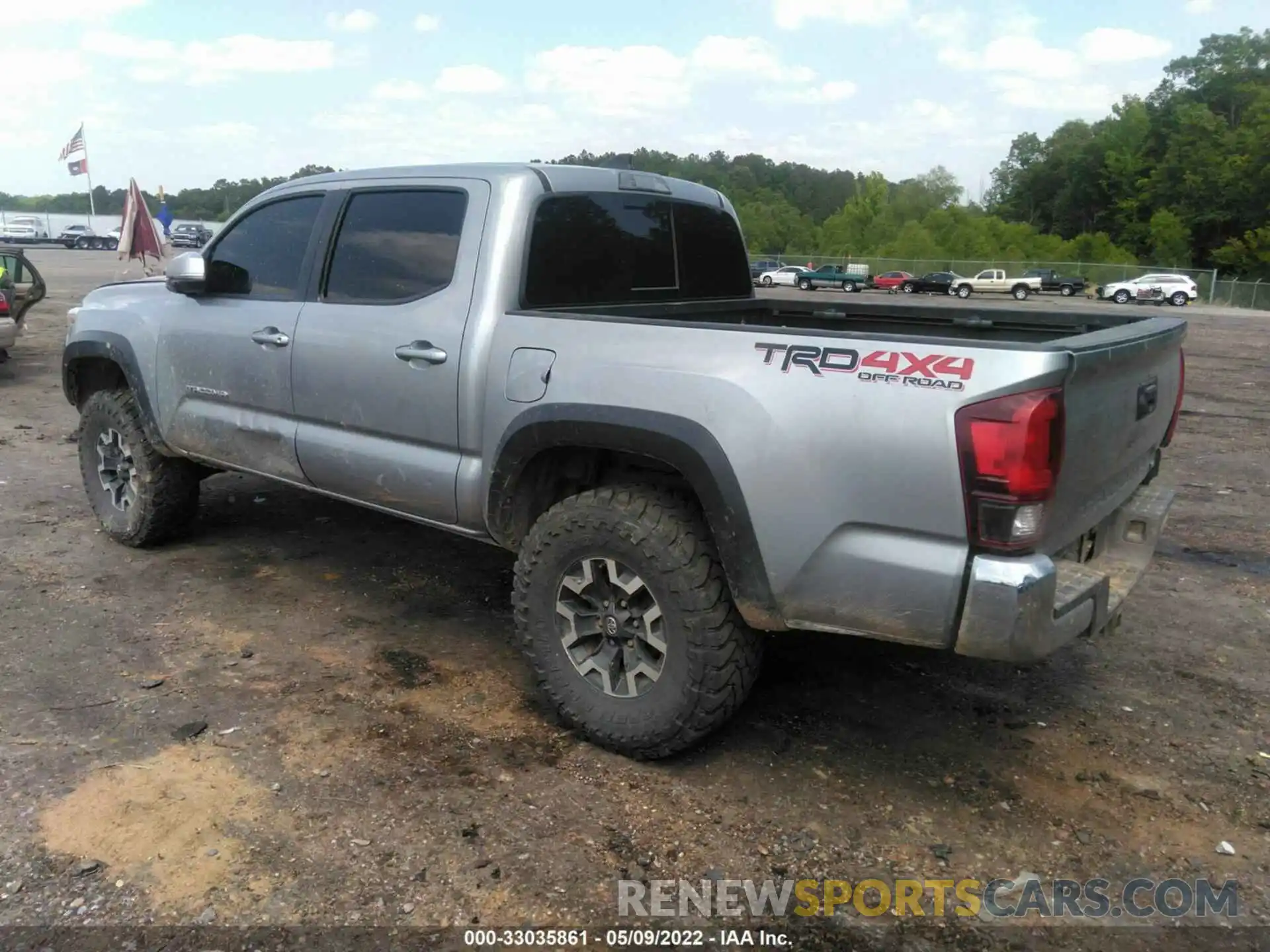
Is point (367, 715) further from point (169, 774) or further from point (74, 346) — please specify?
point (74, 346)

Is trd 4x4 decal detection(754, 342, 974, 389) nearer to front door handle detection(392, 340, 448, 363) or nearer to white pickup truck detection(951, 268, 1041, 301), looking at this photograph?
front door handle detection(392, 340, 448, 363)

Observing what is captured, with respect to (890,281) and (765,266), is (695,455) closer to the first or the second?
(890,281)

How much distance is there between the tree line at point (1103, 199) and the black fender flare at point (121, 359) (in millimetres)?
35766

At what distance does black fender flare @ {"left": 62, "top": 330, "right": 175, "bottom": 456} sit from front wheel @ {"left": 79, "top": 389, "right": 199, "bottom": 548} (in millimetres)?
103

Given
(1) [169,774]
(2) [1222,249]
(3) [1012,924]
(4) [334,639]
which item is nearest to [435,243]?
(4) [334,639]

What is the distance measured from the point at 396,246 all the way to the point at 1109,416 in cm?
271

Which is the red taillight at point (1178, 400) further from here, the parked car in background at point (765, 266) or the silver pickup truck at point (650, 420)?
the parked car in background at point (765, 266)

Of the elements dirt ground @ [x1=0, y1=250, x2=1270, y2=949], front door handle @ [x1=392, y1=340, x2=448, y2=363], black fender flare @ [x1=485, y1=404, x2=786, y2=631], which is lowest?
dirt ground @ [x1=0, y1=250, x2=1270, y2=949]

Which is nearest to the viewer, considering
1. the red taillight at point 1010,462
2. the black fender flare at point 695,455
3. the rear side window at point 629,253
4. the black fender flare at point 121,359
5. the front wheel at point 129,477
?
the red taillight at point 1010,462

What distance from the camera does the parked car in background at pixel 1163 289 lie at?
1722 inches

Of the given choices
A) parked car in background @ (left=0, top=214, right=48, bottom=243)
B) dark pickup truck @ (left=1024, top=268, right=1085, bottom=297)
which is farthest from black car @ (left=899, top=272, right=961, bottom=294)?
parked car in background @ (left=0, top=214, right=48, bottom=243)

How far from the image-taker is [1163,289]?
144 ft

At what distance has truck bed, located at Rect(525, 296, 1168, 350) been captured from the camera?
3914mm

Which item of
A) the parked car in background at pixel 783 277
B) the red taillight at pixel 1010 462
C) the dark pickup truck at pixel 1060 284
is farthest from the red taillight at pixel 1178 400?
the parked car in background at pixel 783 277
